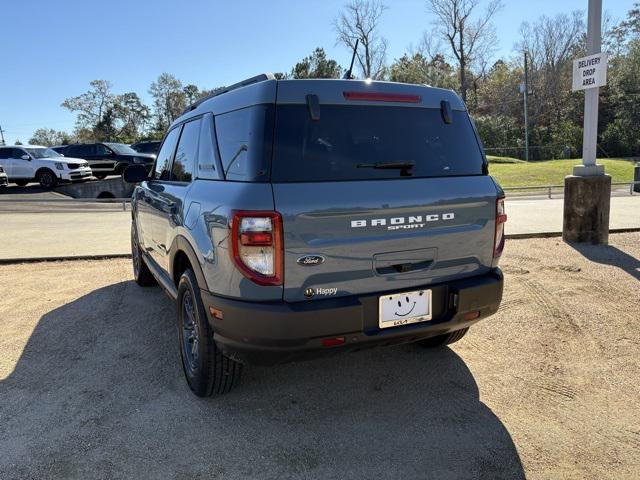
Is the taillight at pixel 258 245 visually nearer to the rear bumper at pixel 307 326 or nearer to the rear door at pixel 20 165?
the rear bumper at pixel 307 326

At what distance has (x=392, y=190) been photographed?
276 centimetres

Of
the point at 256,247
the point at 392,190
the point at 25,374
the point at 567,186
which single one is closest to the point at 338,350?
the point at 256,247

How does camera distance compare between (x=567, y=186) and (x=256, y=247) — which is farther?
(x=567, y=186)

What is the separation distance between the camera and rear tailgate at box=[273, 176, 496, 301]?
2.55m

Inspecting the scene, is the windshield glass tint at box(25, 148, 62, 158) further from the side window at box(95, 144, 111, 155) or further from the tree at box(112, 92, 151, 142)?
the tree at box(112, 92, 151, 142)

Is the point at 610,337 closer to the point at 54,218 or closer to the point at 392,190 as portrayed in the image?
the point at 392,190

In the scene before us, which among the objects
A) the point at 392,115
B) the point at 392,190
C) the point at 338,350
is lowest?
the point at 338,350

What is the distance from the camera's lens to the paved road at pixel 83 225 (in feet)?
26.7

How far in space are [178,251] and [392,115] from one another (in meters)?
1.69

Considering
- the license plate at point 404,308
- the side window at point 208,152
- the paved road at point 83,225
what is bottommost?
the paved road at point 83,225

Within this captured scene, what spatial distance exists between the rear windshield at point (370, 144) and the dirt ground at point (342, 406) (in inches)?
58.0

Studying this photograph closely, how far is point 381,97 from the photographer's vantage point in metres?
2.95

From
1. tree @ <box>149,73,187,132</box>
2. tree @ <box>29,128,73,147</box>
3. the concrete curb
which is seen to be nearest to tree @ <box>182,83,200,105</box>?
tree @ <box>149,73,187,132</box>

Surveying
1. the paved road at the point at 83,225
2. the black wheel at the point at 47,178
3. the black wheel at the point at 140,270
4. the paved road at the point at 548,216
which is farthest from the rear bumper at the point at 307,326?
the black wheel at the point at 47,178
